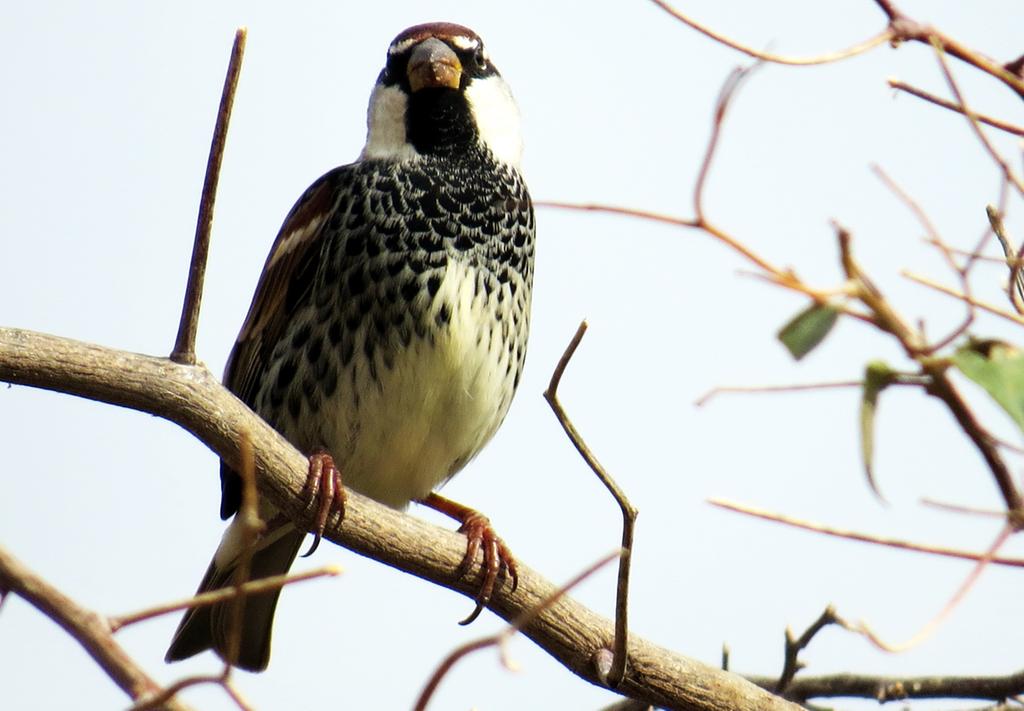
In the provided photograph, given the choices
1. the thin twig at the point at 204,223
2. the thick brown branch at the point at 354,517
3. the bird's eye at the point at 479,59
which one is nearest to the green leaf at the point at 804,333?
the thin twig at the point at 204,223

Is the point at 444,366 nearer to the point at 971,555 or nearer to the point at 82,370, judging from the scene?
the point at 82,370

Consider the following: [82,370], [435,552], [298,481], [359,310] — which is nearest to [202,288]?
[82,370]

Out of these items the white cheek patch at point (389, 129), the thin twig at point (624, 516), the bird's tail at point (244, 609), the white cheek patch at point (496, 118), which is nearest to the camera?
the thin twig at point (624, 516)

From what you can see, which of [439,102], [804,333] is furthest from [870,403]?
[439,102]

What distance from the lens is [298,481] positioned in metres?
2.81

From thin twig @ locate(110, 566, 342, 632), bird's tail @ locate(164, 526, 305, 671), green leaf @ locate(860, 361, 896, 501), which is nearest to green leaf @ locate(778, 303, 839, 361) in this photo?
green leaf @ locate(860, 361, 896, 501)

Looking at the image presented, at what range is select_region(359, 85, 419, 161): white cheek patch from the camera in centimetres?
406

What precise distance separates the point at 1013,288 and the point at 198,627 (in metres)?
2.81

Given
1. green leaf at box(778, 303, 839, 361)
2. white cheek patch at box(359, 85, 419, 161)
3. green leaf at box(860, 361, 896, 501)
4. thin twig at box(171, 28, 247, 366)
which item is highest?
white cheek patch at box(359, 85, 419, 161)

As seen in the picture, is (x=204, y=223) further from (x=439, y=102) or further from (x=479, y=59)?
(x=479, y=59)

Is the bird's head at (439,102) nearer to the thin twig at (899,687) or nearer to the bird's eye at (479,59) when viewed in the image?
the bird's eye at (479,59)

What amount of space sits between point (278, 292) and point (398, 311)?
50cm

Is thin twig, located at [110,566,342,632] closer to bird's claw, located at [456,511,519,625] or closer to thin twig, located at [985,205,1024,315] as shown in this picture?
thin twig, located at [985,205,1024,315]

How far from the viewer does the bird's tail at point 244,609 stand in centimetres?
386
